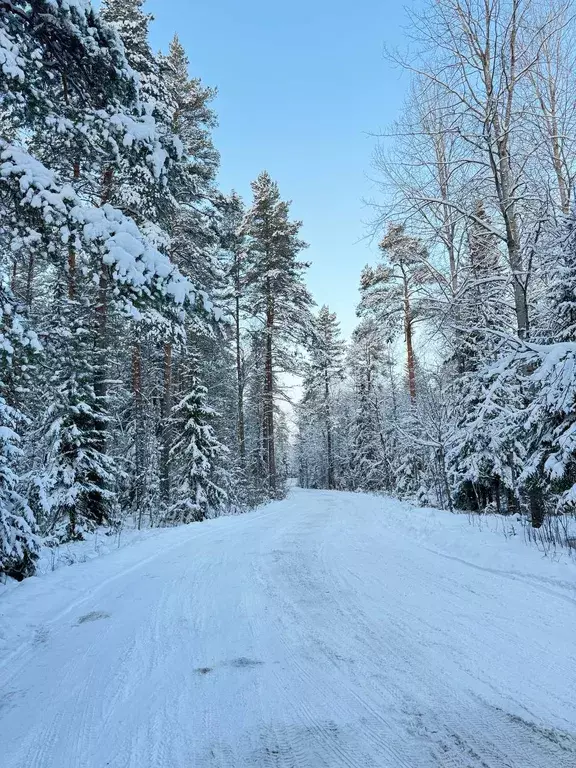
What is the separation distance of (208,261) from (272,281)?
558 centimetres

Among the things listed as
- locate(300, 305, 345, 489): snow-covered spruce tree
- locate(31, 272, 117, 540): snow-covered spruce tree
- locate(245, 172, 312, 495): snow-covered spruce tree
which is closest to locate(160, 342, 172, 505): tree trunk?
locate(31, 272, 117, 540): snow-covered spruce tree

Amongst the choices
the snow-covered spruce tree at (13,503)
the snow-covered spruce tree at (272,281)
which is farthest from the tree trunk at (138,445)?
the snow-covered spruce tree at (13,503)

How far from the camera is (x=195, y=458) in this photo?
13445mm

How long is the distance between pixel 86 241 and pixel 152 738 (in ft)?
12.5

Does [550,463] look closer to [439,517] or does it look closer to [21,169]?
[439,517]

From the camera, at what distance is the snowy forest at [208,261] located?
4.52m

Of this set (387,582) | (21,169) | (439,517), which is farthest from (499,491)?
(21,169)

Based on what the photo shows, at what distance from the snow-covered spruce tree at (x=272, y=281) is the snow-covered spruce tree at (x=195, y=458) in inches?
237

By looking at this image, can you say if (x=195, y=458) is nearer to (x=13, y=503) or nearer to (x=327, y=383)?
(x=13, y=503)

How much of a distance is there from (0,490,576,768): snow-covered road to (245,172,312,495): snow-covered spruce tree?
15575 mm

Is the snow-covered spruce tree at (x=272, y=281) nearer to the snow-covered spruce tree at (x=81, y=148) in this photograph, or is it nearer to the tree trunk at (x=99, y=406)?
the tree trunk at (x=99, y=406)

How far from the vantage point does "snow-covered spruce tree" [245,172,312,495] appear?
65.6 ft

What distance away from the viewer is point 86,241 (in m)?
3.85

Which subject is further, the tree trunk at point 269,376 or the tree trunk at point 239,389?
the tree trunk at point 269,376
